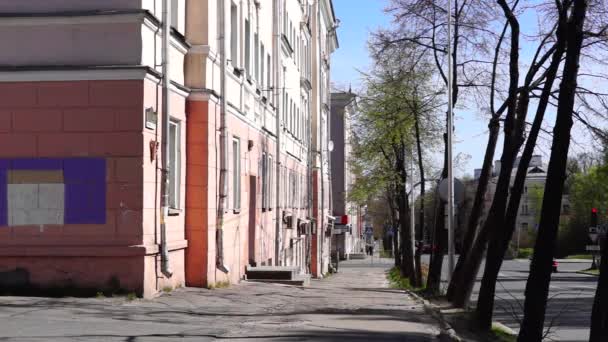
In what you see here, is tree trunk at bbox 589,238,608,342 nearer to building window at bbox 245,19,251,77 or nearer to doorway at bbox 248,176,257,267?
building window at bbox 245,19,251,77

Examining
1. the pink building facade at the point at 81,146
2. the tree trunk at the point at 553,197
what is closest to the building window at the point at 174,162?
the pink building facade at the point at 81,146

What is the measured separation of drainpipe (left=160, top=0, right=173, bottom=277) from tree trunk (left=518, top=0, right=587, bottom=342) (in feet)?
19.7

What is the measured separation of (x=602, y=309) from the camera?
887cm

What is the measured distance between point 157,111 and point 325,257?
35.4 meters

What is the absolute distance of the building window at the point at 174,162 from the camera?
50.2ft

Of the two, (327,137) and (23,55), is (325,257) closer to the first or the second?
(327,137)

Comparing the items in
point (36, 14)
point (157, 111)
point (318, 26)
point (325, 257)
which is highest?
point (318, 26)

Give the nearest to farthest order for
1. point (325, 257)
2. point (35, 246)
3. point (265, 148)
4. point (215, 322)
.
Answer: point (215, 322) < point (35, 246) < point (265, 148) < point (325, 257)

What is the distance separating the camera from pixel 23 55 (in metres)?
13.2

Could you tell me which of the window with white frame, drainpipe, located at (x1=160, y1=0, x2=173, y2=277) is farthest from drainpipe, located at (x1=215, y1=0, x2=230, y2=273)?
the window with white frame

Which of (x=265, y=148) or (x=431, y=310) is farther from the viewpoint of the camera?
(x=265, y=148)

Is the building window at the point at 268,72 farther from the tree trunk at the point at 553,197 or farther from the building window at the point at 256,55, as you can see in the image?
the tree trunk at the point at 553,197

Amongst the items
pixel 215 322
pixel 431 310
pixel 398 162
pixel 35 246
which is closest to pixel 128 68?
pixel 35 246

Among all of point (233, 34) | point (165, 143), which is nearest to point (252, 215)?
point (233, 34)
